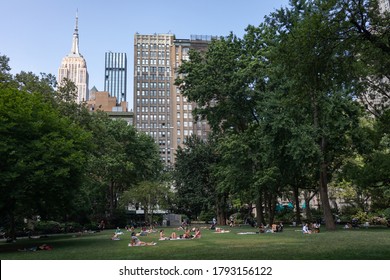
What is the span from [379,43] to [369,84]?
28.9ft

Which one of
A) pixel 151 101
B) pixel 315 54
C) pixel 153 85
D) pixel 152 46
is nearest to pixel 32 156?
pixel 315 54

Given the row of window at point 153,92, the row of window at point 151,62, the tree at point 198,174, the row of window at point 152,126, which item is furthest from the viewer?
the row of window at point 151,62

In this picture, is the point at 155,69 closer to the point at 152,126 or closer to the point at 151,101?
the point at 151,101

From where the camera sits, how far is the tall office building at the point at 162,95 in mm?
145375

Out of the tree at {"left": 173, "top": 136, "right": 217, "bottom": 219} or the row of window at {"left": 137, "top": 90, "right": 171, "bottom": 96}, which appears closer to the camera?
the tree at {"left": 173, "top": 136, "right": 217, "bottom": 219}

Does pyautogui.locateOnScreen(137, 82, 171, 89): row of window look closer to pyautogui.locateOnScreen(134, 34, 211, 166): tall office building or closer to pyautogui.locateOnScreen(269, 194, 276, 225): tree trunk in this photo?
pyautogui.locateOnScreen(134, 34, 211, 166): tall office building

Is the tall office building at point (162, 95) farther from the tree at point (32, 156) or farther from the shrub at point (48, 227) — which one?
the tree at point (32, 156)

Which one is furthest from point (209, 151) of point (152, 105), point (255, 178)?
point (152, 105)

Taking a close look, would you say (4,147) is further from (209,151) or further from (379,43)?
(209,151)

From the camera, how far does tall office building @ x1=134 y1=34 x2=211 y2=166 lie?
14538 centimetres

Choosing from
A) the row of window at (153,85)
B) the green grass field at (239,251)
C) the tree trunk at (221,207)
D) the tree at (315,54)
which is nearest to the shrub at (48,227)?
the green grass field at (239,251)

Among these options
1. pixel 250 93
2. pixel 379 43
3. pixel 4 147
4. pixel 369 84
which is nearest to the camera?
pixel 379 43

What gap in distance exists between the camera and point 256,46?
40750 millimetres

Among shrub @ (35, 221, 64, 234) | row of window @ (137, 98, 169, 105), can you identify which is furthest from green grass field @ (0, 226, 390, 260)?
row of window @ (137, 98, 169, 105)
